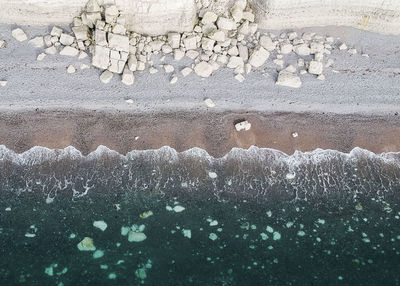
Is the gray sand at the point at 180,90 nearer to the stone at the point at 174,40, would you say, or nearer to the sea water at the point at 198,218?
the stone at the point at 174,40

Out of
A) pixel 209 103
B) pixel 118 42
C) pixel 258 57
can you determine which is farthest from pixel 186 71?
pixel 258 57

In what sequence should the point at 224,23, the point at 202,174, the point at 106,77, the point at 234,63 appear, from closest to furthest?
the point at 202,174, the point at 106,77, the point at 234,63, the point at 224,23

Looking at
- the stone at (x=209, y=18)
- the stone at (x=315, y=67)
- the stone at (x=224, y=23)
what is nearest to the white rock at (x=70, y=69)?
the stone at (x=209, y=18)

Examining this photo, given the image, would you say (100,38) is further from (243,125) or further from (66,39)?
(243,125)

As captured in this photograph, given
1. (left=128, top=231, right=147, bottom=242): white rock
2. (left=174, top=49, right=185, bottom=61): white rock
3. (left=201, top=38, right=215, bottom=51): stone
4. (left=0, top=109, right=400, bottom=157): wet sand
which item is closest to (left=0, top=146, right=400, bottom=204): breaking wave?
(left=0, top=109, right=400, bottom=157): wet sand

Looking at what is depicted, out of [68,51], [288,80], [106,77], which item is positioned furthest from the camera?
[68,51]

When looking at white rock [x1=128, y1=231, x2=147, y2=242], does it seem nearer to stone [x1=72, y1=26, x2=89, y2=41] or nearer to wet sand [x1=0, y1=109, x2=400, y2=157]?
wet sand [x1=0, y1=109, x2=400, y2=157]
